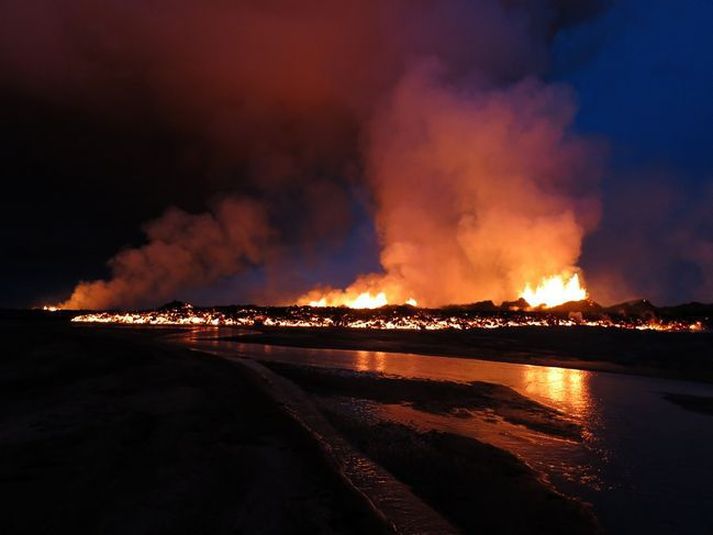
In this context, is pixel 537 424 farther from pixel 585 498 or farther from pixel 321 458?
pixel 321 458

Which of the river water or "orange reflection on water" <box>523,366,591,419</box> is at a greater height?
"orange reflection on water" <box>523,366,591,419</box>

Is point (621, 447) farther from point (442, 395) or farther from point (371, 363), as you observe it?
point (371, 363)

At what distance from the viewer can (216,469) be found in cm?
1186

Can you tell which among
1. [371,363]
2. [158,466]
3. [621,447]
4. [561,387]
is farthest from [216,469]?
[371,363]

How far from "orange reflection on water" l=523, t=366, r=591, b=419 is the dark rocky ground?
47.9ft

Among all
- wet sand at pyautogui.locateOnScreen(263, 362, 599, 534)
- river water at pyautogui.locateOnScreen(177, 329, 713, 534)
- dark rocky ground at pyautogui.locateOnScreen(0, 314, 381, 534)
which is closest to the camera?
dark rocky ground at pyautogui.locateOnScreen(0, 314, 381, 534)

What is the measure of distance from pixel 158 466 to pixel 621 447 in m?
14.3

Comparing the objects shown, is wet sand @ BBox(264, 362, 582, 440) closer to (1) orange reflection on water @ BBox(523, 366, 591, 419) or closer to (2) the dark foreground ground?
(2) the dark foreground ground

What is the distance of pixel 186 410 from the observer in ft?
60.7

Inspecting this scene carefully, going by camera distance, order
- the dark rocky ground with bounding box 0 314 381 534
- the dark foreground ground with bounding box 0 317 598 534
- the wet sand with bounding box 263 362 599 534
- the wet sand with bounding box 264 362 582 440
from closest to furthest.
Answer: the dark rocky ground with bounding box 0 314 381 534 → the dark foreground ground with bounding box 0 317 598 534 → the wet sand with bounding box 263 362 599 534 → the wet sand with bounding box 264 362 582 440

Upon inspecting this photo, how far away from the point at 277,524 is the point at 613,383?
105 ft

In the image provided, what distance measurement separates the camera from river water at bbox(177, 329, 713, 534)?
11516 mm

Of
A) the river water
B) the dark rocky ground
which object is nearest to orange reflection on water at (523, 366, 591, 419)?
the river water

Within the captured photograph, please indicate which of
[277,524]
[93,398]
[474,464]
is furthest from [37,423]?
[474,464]
